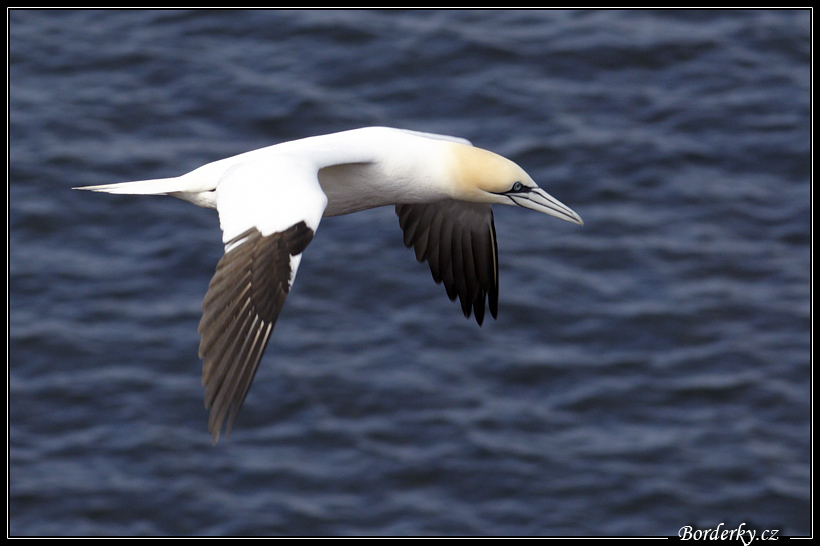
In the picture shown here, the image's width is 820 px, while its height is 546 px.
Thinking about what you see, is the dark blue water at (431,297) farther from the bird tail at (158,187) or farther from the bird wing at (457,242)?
the bird tail at (158,187)

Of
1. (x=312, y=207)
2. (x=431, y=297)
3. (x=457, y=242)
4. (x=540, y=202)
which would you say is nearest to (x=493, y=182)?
(x=540, y=202)

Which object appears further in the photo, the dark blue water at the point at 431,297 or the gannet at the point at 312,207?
the dark blue water at the point at 431,297

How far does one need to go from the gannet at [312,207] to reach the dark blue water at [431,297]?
4892 millimetres

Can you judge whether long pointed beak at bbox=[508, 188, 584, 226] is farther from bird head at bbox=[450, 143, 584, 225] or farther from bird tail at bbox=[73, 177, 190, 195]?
bird tail at bbox=[73, 177, 190, 195]

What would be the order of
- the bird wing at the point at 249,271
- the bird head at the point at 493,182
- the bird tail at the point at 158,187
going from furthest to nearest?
1. the bird head at the point at 493,182
2. the bird tail at the point at 158,187
3. the bird wing at the point at 249,271

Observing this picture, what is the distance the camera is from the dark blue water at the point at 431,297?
1481 cm

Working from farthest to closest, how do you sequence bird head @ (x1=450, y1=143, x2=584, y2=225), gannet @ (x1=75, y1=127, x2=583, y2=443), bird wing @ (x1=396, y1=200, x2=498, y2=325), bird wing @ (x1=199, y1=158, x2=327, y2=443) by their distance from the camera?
bird wing @ (x1=396, y1=200, x2=498, y2=325)
bird head @ (x1=450, y1=143, x2=584, y2=225)
gannet @ (x1=75, y1=127, x2=583, y2=443)
bird wing @ (x1=199, y1=158, x2=327, y2=443)

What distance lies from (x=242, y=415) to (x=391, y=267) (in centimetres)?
269

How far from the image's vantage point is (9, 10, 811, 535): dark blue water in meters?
14.8

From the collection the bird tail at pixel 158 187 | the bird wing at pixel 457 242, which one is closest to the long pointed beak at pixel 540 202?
the bird wing at pixel 457 242

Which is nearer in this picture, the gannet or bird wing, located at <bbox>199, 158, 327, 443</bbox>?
bird wing, located at <bbox>199, 158, 327, 443</bbox>

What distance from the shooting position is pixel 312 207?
765 cm

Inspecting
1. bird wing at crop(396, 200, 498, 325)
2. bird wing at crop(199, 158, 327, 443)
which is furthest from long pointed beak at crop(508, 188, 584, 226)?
bird wing at crop(199, 158, 327, 443)

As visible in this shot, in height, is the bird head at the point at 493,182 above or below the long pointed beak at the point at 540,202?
above
